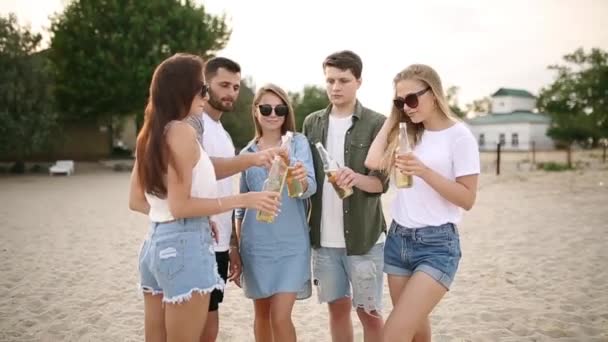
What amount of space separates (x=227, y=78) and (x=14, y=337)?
3948mm

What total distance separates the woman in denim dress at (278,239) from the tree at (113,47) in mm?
27477

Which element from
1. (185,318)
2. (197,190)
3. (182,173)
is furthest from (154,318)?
(182,173)

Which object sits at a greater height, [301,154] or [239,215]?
[301,154]

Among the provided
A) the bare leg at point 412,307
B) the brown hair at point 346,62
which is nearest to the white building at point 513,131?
the brown hair at point 346,62

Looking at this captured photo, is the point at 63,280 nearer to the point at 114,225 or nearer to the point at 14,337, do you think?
the point at 14,337

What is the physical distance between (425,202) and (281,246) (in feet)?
3.70

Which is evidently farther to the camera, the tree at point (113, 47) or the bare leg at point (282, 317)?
the tree at point (113, 47)

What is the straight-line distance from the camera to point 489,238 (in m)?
10.6

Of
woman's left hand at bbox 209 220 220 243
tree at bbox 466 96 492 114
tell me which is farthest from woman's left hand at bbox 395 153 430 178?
tree at bbox 466 96 492 114

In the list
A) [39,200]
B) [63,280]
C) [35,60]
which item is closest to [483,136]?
[35,60]

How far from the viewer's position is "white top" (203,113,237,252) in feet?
12.5

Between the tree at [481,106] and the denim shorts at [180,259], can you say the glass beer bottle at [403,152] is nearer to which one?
the denim shorts at [180,259]

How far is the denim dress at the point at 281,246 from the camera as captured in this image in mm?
3680

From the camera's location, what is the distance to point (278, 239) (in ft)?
12.1
